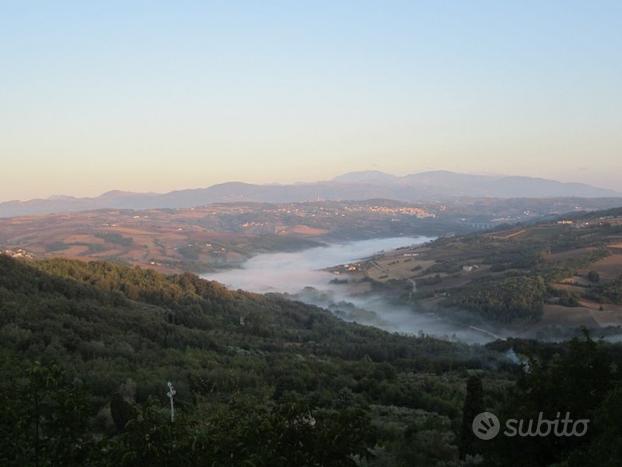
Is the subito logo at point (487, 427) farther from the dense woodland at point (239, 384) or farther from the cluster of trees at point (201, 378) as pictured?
the cluster of trees at point (201, 378)

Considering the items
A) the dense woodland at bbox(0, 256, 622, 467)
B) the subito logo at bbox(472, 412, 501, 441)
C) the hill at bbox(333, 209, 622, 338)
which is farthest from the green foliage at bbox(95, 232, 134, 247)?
the subito logo at bbox(472, 412, 501, 441)

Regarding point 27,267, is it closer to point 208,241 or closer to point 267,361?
point 267,361

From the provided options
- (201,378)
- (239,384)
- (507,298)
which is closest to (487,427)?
(239,384)

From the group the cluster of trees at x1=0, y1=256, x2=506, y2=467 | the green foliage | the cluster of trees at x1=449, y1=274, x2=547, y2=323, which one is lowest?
the cluster of trees at x1=449, y1=274, x2=547, y2=323

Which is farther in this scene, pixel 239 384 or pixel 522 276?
pixel 522 276

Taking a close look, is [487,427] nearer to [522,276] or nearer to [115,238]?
[522,276]

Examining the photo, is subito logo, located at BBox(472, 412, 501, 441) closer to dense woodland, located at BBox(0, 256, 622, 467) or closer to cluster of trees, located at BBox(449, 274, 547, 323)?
dense woodland, located at BBox(0, 256, 622, 467)
